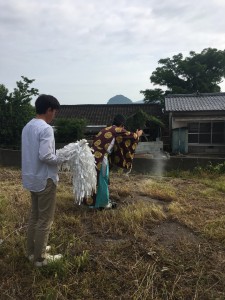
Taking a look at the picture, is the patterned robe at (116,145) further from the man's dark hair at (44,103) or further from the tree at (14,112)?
the tree at (14,112)

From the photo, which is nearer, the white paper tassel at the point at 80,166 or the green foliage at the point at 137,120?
the white paper tassel at the point at 80,166

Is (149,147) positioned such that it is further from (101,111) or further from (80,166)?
(80,166)

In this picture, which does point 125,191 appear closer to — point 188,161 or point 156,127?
point 188,161

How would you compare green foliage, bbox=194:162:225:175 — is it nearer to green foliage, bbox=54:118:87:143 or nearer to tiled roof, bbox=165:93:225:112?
tiled roof, bbox=165:93:225:112

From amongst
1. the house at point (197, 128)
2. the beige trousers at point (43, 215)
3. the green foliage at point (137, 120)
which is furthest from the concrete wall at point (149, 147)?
the beige trousers at point (43, 215)

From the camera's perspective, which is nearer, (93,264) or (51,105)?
(51,105)

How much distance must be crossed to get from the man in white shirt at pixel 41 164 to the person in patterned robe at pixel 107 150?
76.6 inches

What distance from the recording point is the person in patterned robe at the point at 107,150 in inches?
196

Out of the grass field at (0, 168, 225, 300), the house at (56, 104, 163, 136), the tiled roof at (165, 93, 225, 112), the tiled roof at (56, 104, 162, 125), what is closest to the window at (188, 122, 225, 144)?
the tiled roof at (165, 93, 225, 112)

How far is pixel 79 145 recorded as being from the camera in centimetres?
339

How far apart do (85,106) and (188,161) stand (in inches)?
475

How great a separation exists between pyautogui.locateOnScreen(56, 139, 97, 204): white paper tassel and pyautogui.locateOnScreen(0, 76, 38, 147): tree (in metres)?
10.4

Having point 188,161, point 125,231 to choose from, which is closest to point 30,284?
point 125,231

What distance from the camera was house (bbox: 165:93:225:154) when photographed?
48.0 feet
